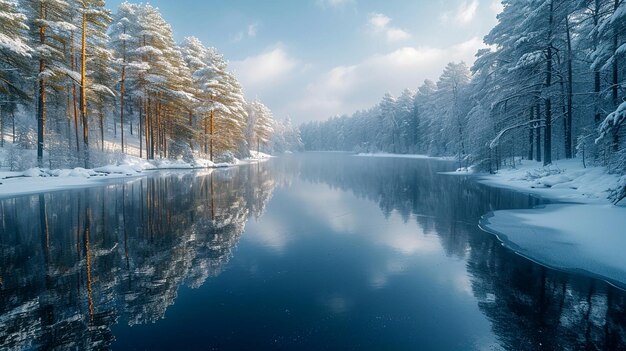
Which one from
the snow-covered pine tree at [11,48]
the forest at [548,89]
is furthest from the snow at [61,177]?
the forest at [548,89]

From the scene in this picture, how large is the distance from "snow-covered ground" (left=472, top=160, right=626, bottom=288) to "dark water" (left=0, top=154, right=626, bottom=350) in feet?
2.19

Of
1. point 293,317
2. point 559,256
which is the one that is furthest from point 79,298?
point 559,256

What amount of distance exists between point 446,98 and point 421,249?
56.4 meters

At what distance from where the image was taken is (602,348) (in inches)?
162

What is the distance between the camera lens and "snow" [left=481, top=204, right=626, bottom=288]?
Answer: 6945 millimetres

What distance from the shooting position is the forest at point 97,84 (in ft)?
70.8

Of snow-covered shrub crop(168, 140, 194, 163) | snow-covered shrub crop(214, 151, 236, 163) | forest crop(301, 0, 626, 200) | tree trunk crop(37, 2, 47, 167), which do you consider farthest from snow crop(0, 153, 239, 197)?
forest crop(301, 0, 626, 200)

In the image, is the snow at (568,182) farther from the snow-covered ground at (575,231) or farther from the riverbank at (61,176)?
the riverbank at (61,176)

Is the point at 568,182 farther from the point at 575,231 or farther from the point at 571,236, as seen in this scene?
the point at 571,236

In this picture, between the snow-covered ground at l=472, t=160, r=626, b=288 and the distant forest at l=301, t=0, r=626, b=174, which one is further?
the distant forest at l=301, t=0, r=626, b=174

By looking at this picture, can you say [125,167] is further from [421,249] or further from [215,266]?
[421,249]

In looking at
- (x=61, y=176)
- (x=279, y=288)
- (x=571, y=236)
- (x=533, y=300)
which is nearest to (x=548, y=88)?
(x=571, y=236)

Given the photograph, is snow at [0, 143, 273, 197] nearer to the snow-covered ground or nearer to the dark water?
the dark water

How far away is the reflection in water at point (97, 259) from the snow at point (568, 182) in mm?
15046
